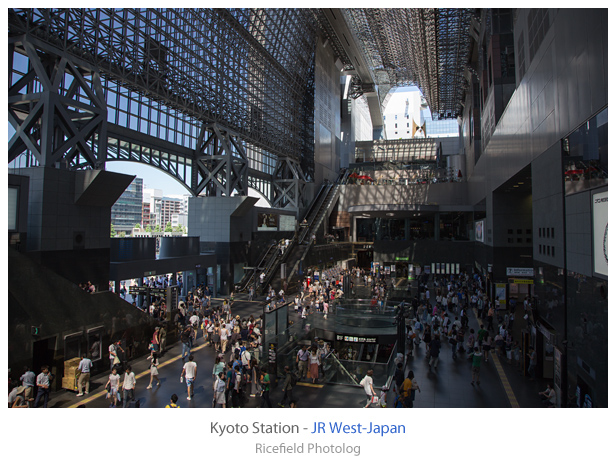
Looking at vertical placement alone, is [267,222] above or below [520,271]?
above

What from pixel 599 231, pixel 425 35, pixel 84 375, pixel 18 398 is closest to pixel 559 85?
pixel 599 231

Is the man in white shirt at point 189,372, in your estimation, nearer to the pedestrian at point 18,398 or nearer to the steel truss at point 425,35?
the pedestrian at point 18,398

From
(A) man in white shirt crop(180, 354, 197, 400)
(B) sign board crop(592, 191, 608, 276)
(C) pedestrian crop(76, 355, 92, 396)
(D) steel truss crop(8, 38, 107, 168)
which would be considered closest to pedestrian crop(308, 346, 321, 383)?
(A) man in white shirt crop(180, 354, 197, 400)

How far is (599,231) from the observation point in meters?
6.81

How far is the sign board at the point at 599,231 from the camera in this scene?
21.3ft

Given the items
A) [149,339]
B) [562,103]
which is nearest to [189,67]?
[149,339]

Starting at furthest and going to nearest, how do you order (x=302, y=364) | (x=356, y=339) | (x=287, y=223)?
(x=287, y=223) < (x=356, y=339) < (x=302, y=364)

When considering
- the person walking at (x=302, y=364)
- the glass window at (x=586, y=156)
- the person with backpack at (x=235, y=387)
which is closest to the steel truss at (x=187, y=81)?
the person with backpack at (x=235, y=387)

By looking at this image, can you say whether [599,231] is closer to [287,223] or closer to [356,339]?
[356,339]

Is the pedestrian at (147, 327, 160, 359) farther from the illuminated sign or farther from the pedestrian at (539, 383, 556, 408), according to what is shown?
the pedestrian at (539, 383, 556, 408)

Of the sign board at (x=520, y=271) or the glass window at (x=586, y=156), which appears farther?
the sign board at (x=520, y=271)

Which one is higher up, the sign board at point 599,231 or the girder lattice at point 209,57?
the girder lattice at point 209,57

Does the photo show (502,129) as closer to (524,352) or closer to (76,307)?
(524,352)

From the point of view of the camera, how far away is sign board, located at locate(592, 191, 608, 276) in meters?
6.50
